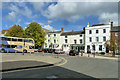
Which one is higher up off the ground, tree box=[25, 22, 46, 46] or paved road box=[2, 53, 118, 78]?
tree box=[25, 22, 46, 46]

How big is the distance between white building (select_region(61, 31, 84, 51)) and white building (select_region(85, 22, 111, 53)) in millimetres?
2924

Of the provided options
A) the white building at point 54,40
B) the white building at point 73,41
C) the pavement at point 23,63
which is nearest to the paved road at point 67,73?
the pavement at point 23,63

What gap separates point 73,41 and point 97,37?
1045 cm

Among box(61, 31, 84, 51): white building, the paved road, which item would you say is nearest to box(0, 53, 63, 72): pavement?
the paved road

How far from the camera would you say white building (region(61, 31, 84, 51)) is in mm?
39750

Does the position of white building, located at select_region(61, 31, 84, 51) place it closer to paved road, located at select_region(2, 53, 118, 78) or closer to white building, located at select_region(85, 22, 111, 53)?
white building, located at select_region(85, 22, 111, 53)

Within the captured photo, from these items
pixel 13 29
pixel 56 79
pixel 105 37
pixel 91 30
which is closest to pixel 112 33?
pixel 105 37

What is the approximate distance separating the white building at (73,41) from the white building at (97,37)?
2924 millimetres

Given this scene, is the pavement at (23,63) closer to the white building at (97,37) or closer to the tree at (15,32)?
the white building at (97,37)

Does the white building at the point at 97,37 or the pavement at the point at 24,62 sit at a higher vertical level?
the white building at the point at 97,37

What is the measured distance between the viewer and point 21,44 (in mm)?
26688

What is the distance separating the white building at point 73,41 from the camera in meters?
39.8

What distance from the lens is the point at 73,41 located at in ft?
137

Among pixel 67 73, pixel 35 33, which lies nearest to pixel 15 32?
pixel 35 33
